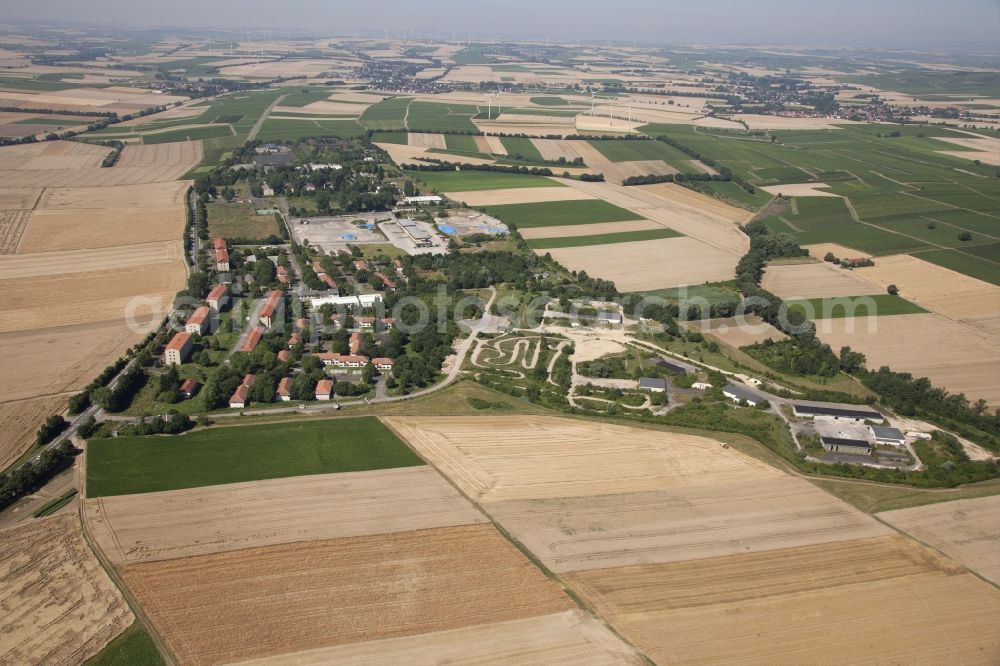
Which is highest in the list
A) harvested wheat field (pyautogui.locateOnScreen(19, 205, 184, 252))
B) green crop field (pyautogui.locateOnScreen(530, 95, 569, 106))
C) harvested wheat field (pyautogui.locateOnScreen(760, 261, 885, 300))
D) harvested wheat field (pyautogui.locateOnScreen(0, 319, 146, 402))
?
green crop field (pyautogui.locateOnScreen(530, 95, 569, 106))

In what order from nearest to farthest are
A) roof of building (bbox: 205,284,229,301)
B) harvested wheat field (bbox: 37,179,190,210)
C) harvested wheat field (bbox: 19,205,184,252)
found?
roof of building (bbox: 205,284,229,301) → harvested wheat field (bbox: 19,205,184,252) → harvested wheat field (bbox: 37,179,190,210)

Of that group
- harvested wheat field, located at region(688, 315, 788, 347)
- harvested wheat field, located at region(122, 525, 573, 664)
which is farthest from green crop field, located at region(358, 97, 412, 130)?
harvested wheat field, located at region(122, 525, 573, 664)

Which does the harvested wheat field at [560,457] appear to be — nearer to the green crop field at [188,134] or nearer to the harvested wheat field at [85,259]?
the harvested wheat field at [85,259]

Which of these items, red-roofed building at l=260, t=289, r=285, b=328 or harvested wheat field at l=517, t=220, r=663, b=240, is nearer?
red-roofed building at l=260, t=289, r=285, b=328

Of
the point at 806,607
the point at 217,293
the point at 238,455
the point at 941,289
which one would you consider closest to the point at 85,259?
the point at 217,293

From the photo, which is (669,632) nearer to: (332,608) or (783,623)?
(783,623)

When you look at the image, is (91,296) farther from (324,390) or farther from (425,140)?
(425,140)

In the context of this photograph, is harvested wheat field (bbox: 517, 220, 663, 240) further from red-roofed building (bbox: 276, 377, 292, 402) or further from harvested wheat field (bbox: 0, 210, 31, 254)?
harvested wheat field (bbox: 0, 210, 31, 254)
